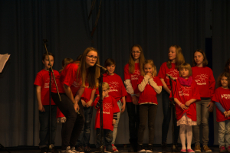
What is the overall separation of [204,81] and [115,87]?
1.40 meters

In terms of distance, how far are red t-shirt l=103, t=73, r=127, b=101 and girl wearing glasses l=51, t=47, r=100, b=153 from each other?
72cm

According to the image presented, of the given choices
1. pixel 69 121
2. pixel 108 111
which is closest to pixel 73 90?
pixel 69 121

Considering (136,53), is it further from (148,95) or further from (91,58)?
(91,58)

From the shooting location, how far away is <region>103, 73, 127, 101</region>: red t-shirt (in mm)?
4035

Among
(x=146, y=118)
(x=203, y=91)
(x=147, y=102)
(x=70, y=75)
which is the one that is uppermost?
(x=70, y=75)

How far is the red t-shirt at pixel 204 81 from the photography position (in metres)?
4.05

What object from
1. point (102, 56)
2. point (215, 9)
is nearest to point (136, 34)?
point (102, 56)

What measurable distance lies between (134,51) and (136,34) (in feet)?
3.34

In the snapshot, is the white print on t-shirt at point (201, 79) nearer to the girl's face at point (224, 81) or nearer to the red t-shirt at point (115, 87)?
the girl's face at point (224, 81)

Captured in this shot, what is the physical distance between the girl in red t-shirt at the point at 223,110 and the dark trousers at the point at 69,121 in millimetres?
2117

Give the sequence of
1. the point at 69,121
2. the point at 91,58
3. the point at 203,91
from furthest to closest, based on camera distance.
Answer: the point at 203,91
the point at 91,58
the point at 69,121

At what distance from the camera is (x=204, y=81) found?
407 cm

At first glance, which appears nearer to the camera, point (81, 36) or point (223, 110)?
point (223, 110)

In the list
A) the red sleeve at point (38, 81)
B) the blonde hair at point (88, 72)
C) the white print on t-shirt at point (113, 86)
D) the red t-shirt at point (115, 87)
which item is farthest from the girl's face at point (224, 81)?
the red sleeve at point (38, 81)
